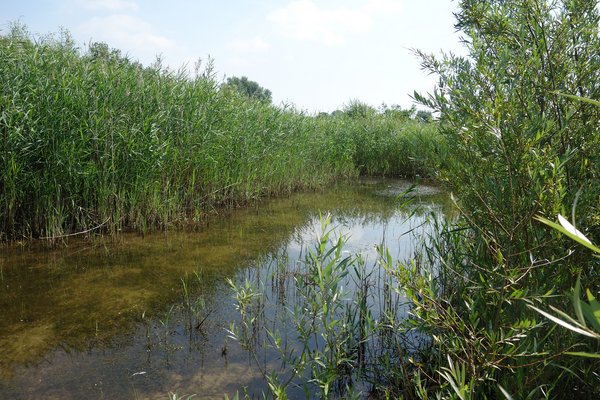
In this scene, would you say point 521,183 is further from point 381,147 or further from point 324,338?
point 381,147

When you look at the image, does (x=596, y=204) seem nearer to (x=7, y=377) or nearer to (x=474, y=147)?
(x=474, y=147)

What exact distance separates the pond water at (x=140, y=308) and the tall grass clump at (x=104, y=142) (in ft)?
1.56

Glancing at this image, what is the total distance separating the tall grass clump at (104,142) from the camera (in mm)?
5105

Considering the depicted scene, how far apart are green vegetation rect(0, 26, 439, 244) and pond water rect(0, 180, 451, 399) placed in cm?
49

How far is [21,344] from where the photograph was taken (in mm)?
3127

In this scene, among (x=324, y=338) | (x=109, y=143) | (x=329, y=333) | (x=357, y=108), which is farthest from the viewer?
(x=357, y=108)

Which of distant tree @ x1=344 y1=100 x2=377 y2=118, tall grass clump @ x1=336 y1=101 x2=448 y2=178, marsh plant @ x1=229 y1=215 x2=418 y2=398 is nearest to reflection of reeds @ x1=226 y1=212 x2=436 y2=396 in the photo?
marsh plant @ x1=229 y1=215 x2=418 y2=398

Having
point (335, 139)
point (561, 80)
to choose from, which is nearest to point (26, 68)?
point (561, 80)

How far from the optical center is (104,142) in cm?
562

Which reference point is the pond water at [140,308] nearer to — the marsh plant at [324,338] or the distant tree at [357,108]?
the marsh plant at [324,338]

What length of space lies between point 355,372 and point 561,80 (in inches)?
82.1

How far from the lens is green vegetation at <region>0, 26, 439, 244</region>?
5113mm

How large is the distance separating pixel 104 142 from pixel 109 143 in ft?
0.28

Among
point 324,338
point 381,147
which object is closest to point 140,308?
point 324,338
